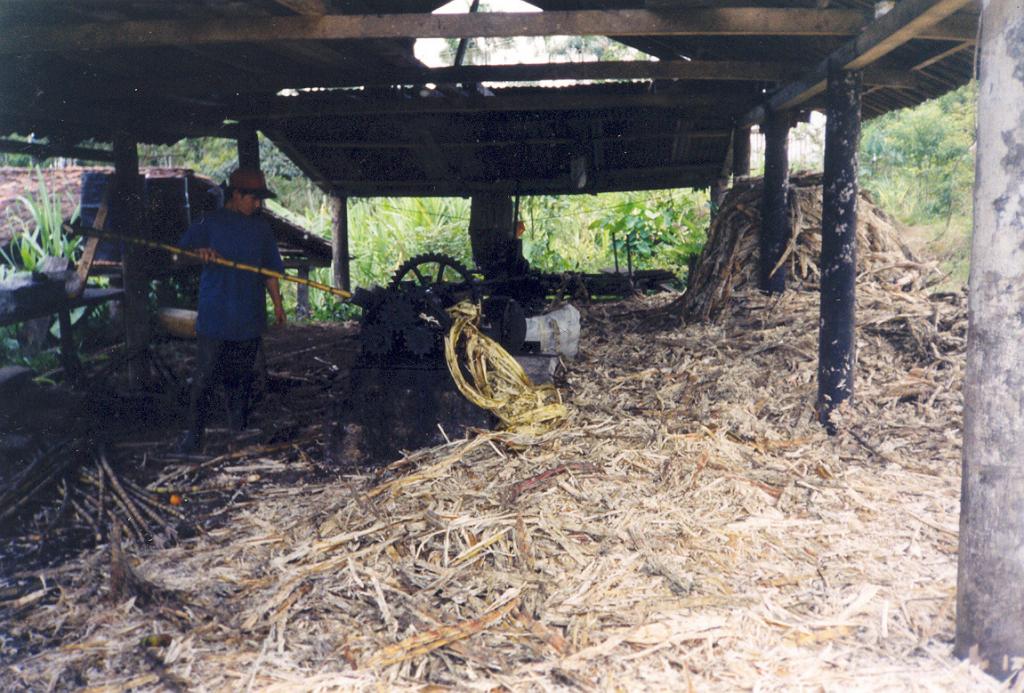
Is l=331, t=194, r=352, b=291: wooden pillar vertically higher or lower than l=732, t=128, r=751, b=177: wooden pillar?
lower

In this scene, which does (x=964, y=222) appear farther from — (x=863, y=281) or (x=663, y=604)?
(x=663, y=604)

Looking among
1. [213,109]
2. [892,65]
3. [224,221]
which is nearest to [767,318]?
[892,65]

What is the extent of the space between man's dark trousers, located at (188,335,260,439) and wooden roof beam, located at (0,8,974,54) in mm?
2247

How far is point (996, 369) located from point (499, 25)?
142 inches

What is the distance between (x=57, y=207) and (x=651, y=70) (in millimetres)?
8230

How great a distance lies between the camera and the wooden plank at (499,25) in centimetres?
503

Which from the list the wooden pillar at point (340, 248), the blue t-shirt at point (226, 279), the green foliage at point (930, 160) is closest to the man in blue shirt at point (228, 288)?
the blue t-shirt at point (226, 279)

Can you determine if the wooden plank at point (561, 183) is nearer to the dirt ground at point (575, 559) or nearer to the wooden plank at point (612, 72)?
the wooden plank at point (612, 72)

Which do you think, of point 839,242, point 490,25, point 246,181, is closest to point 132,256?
point 246,181

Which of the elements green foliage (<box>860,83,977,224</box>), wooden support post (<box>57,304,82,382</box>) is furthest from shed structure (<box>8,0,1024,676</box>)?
green foliage (<box>860,83,977,224</box>)

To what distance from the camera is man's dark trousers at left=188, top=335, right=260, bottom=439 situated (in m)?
6.06

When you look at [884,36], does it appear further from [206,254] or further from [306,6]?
[206,254]

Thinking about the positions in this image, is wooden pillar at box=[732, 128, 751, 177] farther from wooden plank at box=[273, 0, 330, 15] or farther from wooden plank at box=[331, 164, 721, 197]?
wooden plank at box=[273, 0, 330, 15]

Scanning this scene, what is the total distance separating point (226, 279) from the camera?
238 inches
